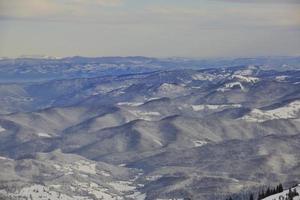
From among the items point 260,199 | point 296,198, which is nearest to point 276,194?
point 260,199

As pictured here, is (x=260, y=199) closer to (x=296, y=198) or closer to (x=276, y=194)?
(x=276, y=194)

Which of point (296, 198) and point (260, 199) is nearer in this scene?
point (296, 198)

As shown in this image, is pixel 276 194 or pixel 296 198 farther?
pixel 276 194
